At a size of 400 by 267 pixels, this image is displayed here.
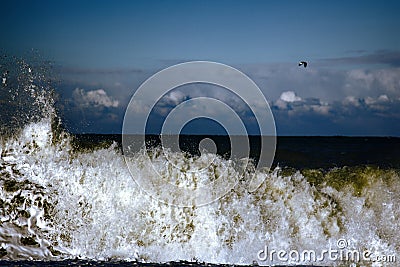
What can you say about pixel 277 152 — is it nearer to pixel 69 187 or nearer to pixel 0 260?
pixel 69 187

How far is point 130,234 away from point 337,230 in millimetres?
3994

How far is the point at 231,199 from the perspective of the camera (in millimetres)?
11344

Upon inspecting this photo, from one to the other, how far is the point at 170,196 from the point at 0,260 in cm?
345

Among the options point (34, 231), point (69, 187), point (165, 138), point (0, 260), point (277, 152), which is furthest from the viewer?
point (277, 152)

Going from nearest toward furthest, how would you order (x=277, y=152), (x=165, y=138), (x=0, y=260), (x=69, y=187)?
(x=0, y=260), (x=69, y=187), (x=165, y=138), (x=277, y=152)

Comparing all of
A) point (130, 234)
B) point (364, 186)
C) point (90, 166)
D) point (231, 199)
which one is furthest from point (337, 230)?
point (90, 166)

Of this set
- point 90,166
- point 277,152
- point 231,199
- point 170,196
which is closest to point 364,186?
point 231,199

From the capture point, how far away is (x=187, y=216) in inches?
438

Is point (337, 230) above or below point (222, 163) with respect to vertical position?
below

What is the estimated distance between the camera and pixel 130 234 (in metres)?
10.9

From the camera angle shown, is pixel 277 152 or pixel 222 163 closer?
pixel 222 163

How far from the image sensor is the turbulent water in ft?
34.3

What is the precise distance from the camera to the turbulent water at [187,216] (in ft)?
34.3

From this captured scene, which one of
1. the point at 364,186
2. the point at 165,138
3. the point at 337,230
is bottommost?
the point at 337,230
